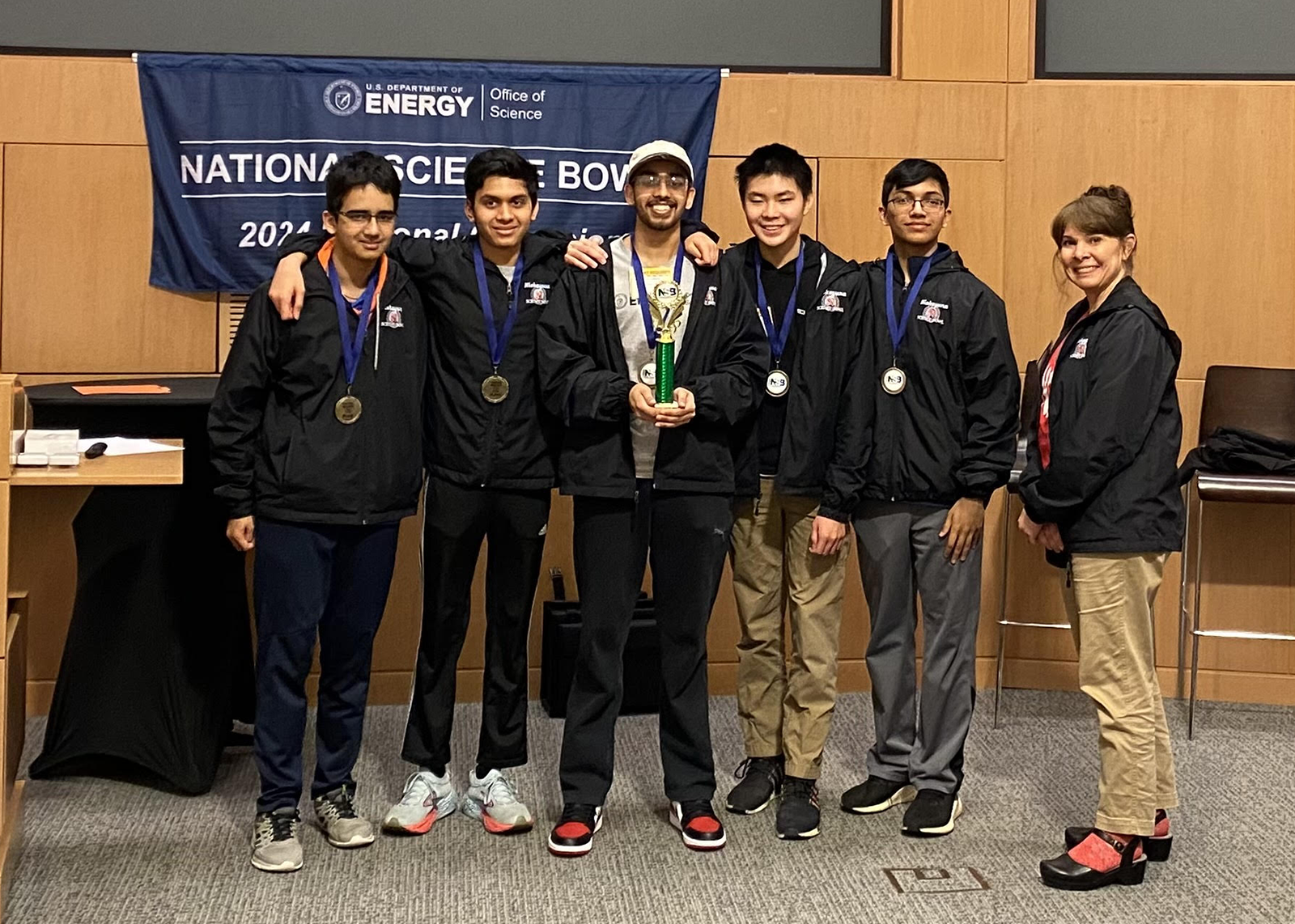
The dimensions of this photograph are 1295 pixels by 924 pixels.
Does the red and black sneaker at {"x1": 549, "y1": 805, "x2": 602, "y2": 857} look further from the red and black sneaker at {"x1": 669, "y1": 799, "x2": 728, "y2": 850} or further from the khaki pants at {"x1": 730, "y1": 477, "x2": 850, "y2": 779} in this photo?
the khaki pants at {"x1": 730, "y1": 477, "x2": 850, "y2": 779}

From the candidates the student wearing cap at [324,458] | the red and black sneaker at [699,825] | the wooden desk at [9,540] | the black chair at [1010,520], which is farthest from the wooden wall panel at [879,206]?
the wooden desk at [9,540]

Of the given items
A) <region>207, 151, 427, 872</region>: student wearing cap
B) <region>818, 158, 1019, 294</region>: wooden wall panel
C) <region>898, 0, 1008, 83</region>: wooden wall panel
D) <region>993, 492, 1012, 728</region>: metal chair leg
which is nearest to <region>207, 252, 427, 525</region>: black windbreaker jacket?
<region>207, 151, 427, 872</region>: student wearing cap

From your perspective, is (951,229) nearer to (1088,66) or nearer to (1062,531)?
(1088,66)

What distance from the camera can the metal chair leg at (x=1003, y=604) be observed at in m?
4.52

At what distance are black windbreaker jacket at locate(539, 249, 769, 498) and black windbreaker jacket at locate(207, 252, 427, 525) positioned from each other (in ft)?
1.30

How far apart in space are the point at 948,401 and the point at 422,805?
5.47ft

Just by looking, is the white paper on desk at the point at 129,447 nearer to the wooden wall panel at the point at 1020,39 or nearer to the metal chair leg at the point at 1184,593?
the wooden wall panel at the point at 1020,39

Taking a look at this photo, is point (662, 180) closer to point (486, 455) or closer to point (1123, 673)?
point (486, 455)

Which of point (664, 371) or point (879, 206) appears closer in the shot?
point (664, 371)

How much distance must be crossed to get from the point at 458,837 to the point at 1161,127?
339cm

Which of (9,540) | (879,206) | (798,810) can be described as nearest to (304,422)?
(9,540)

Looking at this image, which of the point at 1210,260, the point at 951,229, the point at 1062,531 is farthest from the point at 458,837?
the point at 1210,260

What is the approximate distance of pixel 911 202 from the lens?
339 cm

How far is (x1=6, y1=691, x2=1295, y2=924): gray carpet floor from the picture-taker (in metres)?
2.97
